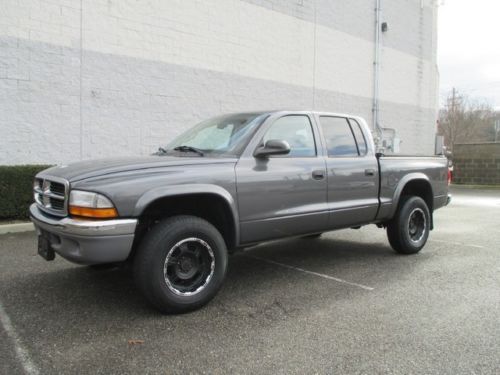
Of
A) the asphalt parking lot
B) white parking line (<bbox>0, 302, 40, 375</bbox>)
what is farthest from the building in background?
white parking line (<bbox>0, 302, 40, 375</bbox>)

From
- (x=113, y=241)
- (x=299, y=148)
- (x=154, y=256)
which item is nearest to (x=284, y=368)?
(x=154, y=256)

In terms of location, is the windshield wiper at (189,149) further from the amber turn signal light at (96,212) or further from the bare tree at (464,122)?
the bare tree at (464,122)

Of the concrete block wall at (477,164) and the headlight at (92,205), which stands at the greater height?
the concrete block wall at (477,164)

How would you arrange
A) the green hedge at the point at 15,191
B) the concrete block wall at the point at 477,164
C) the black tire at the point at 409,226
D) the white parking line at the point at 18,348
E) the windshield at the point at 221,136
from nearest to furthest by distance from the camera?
the white parking line at the point at 18,348
the windshield at the point at 221,136
the black tire at the point at 409,226
the green hedge at the point at 15,191
the concrete block wall at the point at 477,164

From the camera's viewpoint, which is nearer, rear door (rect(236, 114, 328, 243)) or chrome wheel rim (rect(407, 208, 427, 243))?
rear door (rect(236, 114, 328, 243))

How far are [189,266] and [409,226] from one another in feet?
11.7

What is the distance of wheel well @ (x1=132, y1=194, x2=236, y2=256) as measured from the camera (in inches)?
154

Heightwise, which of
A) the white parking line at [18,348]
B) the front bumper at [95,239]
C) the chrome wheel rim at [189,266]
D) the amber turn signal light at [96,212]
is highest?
the amber turn signal light at [96,212]

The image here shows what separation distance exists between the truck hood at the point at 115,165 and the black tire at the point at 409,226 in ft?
9.33

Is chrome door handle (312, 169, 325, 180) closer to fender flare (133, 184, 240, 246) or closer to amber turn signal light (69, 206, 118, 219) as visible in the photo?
fender flare (133, 184, 240, 246)

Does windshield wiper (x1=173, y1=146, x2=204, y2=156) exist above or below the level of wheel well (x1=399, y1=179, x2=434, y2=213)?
above

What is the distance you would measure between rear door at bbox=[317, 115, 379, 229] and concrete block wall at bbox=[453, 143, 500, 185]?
668 inches

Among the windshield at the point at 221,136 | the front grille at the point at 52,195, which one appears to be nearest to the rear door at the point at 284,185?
the windshield at the point at 221,136

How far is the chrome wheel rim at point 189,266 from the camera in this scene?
385 centimetres
